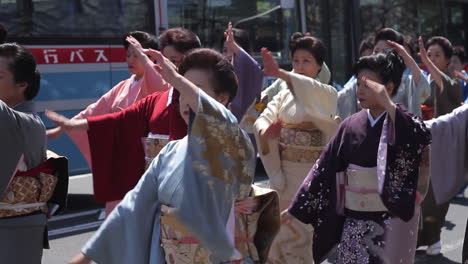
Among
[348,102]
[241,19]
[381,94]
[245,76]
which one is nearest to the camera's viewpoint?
[381,94]

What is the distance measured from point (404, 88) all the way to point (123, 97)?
1.78 metres

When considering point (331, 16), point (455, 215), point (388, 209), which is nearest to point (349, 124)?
point (388, 209)

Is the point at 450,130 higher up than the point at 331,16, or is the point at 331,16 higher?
the point at 331,16

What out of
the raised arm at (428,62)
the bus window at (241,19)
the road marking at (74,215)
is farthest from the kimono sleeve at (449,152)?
the bus window at (241,19)

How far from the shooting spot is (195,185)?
2520mm

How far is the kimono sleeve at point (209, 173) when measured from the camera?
2504mm

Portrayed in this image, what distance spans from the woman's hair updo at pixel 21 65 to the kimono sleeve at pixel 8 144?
17 cm

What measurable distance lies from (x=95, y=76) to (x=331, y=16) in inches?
143

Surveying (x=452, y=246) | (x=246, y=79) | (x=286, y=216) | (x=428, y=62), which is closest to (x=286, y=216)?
(x=286, y=216)

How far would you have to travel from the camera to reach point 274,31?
29.3 feet

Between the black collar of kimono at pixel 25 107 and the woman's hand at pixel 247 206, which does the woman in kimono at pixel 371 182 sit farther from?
the black collar of kimono at pixel 25 107

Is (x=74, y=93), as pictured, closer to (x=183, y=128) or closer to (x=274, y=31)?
(x=274, y=31)

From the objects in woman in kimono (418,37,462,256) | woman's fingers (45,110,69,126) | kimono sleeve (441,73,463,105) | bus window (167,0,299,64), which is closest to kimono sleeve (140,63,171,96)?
woman's fingers (45,110,69,126)

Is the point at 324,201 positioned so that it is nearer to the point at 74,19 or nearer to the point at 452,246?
the point at 452,246
